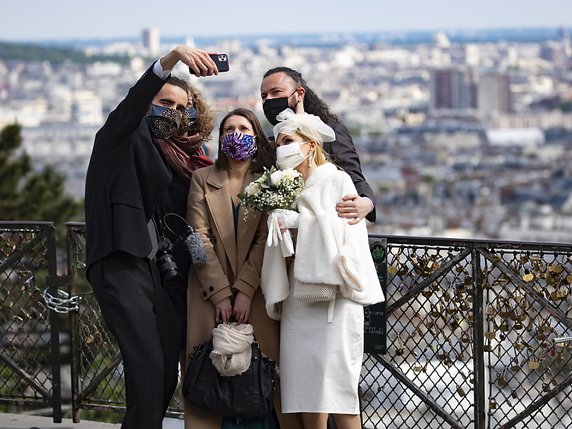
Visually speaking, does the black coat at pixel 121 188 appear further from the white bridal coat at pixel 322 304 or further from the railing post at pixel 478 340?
the railing post at pixel 478 340

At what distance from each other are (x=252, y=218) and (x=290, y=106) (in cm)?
37

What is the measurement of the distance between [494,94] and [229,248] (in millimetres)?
174995

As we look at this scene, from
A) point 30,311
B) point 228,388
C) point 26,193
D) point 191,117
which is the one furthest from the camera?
point 26,193

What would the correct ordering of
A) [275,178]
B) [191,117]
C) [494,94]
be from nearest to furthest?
[275,178] < [191,117] < [494,94]

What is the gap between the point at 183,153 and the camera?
3.74 metres

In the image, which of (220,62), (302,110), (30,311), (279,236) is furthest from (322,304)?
(30,311)

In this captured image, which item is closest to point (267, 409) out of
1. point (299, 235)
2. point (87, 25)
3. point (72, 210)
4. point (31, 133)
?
point (299, 235)

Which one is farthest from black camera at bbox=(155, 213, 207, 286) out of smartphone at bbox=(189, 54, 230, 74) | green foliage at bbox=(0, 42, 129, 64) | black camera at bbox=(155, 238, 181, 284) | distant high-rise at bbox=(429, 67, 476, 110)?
distant high-rise at bbox=(429, 67, 476, 110)

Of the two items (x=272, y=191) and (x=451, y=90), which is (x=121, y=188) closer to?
(x=272, y=191)

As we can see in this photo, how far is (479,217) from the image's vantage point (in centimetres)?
12606

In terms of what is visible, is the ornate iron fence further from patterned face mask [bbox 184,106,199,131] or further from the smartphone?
the smartphone

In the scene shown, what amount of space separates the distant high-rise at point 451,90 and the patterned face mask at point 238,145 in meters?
172

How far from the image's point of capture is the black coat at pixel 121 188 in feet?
11.4

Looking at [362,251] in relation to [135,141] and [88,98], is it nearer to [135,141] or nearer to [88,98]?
[135,141]
